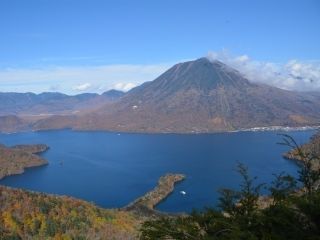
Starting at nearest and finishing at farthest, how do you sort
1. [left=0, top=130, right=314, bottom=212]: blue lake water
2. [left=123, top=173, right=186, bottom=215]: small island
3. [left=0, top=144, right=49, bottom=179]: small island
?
[left=123, top=173, right=186, bottom=215]: small island < [left=0, top=130, right=314, bottom=212]: blue lake water < [left=0, top=144, right=49, bottom=179]: small island

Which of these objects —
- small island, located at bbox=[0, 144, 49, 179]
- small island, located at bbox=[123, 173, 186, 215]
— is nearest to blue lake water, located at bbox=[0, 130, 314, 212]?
small island, located at bbox=[123, 173, 186, 215]

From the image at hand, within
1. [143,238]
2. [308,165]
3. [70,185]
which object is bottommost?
[70,185]

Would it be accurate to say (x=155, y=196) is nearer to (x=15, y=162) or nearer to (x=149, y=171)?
(x=149, y=171)

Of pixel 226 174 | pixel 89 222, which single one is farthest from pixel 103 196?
pixel 226 174

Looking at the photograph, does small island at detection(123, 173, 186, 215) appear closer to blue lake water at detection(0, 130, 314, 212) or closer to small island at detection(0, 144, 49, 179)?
blue lake water at detection(0, 130, 314, 212)

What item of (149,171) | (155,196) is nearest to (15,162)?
(149,171)

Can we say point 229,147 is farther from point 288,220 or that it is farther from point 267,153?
point 288,220

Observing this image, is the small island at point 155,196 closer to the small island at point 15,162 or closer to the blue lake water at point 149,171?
the blue lake water at point 149,171

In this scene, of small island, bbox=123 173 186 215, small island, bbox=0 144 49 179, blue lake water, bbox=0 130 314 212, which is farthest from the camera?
small island, bbox=0 144 49 179
